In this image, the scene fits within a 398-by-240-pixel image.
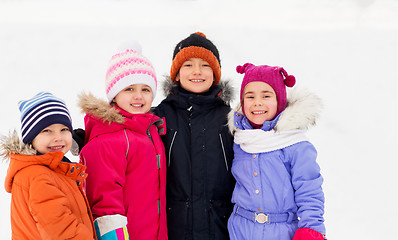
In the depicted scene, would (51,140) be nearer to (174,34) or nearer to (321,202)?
(321,202)

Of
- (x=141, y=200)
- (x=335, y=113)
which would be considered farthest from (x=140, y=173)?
(x=335, y=113)

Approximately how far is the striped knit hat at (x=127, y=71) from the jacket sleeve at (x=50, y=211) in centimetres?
73

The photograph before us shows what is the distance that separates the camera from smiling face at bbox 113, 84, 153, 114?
2004mm

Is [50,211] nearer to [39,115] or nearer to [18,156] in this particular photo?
[18,156]

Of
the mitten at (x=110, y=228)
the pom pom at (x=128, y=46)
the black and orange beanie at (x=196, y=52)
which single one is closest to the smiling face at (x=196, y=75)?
the black and orange beanie at (x=196, y=52)

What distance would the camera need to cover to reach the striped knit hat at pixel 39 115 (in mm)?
1581

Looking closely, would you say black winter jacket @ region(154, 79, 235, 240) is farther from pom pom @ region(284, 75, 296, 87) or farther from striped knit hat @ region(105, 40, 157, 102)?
pom pom @ region(284, 75, 296, 87)

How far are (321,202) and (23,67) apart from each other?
7.50 meters

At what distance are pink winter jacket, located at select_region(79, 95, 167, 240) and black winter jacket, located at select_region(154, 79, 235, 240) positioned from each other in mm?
144

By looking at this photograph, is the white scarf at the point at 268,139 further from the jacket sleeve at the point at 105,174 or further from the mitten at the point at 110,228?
the mitten at the point at 110,228

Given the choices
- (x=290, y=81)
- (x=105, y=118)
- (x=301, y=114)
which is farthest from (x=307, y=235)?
(x=105, y=118)

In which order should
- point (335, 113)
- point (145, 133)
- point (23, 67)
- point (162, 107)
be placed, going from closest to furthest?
A: point (145, 133)
point (162, 107)
point (335, 113)
point (23, 67)

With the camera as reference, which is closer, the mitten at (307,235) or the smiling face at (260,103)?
the mitten at (307,235)

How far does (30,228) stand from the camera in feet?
4.73
